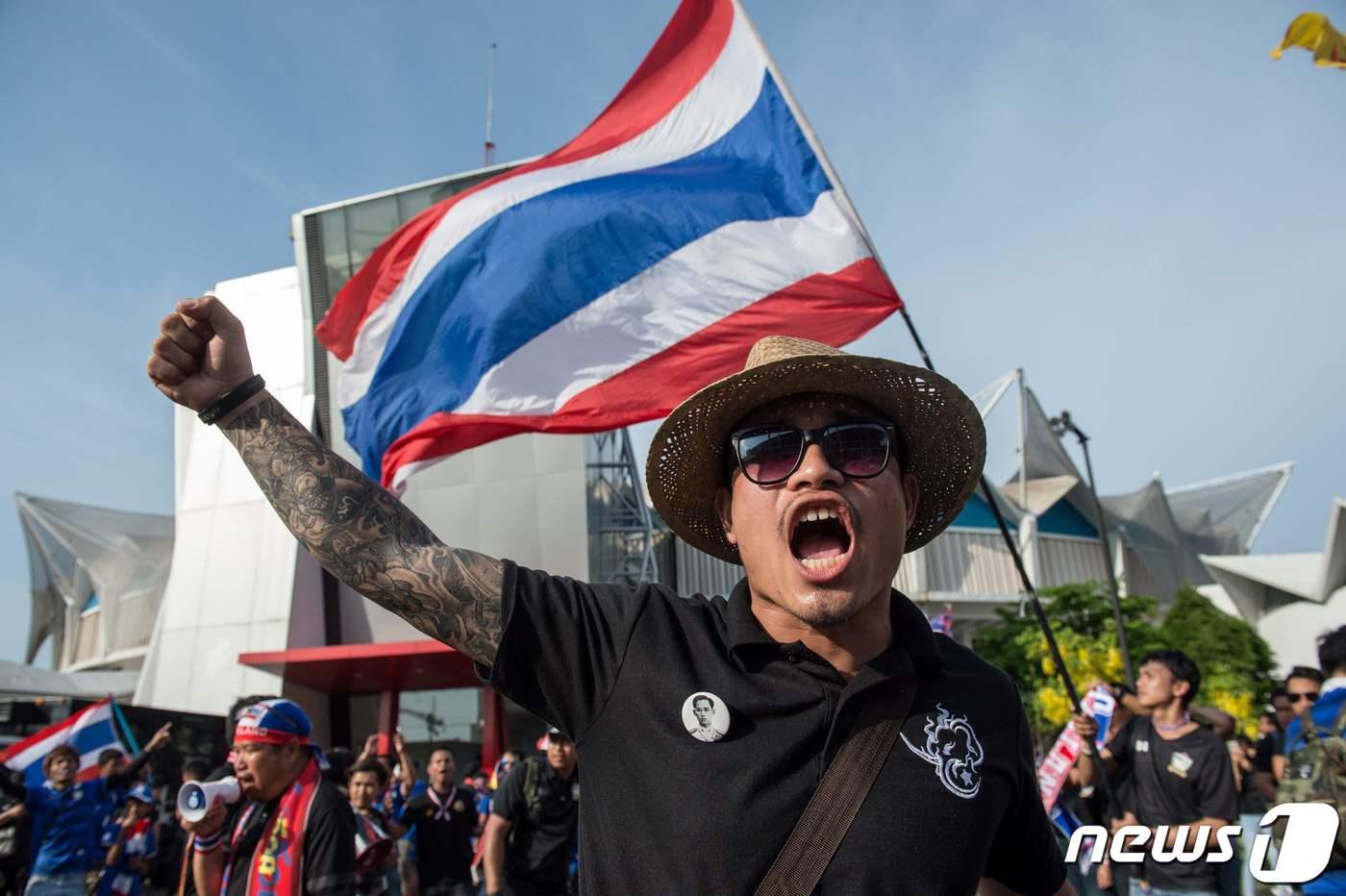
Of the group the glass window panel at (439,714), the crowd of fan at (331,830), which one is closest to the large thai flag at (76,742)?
the crowd of fan at (331,830)

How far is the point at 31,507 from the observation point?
189ft

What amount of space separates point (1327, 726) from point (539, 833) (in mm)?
5152

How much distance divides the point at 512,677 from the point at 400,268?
5.42 m

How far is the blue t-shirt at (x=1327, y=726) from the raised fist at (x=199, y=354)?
4.55 meters

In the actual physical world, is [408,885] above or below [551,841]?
below

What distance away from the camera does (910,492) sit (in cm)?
263

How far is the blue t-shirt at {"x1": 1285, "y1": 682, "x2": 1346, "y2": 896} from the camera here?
4098 mm

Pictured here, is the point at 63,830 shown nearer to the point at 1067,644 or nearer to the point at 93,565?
the point at 1067,644

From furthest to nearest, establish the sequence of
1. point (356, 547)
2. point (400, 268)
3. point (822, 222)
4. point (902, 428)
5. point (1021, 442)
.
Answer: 1. point (1021, 442)
2. point (400, 268)
3. point (822, 222)
4. point (902, 428)
5. point (356, 547)

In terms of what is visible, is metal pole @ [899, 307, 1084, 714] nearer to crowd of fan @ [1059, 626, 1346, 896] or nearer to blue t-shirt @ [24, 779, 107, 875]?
crowd of fan @ [1059, 626, 1346, 896]

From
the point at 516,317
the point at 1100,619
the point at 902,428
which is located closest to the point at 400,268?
the point at 516,317

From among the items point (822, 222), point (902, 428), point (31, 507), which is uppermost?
point (31, 507)

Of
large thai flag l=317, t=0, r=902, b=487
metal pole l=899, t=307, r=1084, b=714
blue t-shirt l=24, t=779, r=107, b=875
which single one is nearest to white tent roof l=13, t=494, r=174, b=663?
blue t-shirt l=24, t=779, r=107, b=875

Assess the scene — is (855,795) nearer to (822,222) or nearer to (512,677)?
(512,677)
